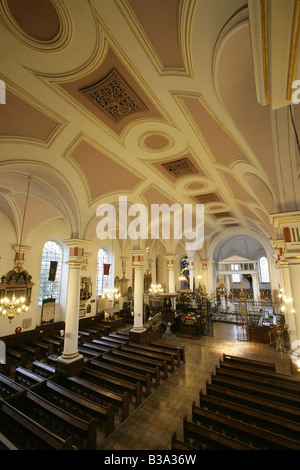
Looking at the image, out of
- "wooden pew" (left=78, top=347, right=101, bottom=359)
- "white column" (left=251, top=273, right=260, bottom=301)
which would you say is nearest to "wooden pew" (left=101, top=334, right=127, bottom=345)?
"wooden pew" (left=78, top=347, right=101, bottom=359)

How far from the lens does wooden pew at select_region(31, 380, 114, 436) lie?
16.0ft

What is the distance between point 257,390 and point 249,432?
1.74 metres

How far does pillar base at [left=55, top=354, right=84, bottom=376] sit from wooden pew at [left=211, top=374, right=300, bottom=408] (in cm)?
444

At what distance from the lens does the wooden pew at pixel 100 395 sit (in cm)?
543

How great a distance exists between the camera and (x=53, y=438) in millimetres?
4023

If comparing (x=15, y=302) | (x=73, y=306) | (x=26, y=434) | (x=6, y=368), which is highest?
(x=15, y=302)

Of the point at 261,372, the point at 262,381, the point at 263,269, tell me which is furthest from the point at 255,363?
the point at 263,269

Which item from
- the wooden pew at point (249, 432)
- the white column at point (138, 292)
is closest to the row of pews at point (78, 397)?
the white column at point (138, 292)

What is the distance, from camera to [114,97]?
4336mm

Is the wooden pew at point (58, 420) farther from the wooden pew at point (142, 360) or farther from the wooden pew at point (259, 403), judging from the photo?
the wooden pew at point (142, 360)

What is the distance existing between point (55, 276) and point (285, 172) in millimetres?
12895

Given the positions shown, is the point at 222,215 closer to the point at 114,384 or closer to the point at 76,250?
the point at 76,250

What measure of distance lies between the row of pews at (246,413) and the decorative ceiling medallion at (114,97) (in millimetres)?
6218

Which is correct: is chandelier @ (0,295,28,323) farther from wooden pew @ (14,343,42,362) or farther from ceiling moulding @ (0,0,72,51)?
ceiling moulding @ (0,0,72,51)
